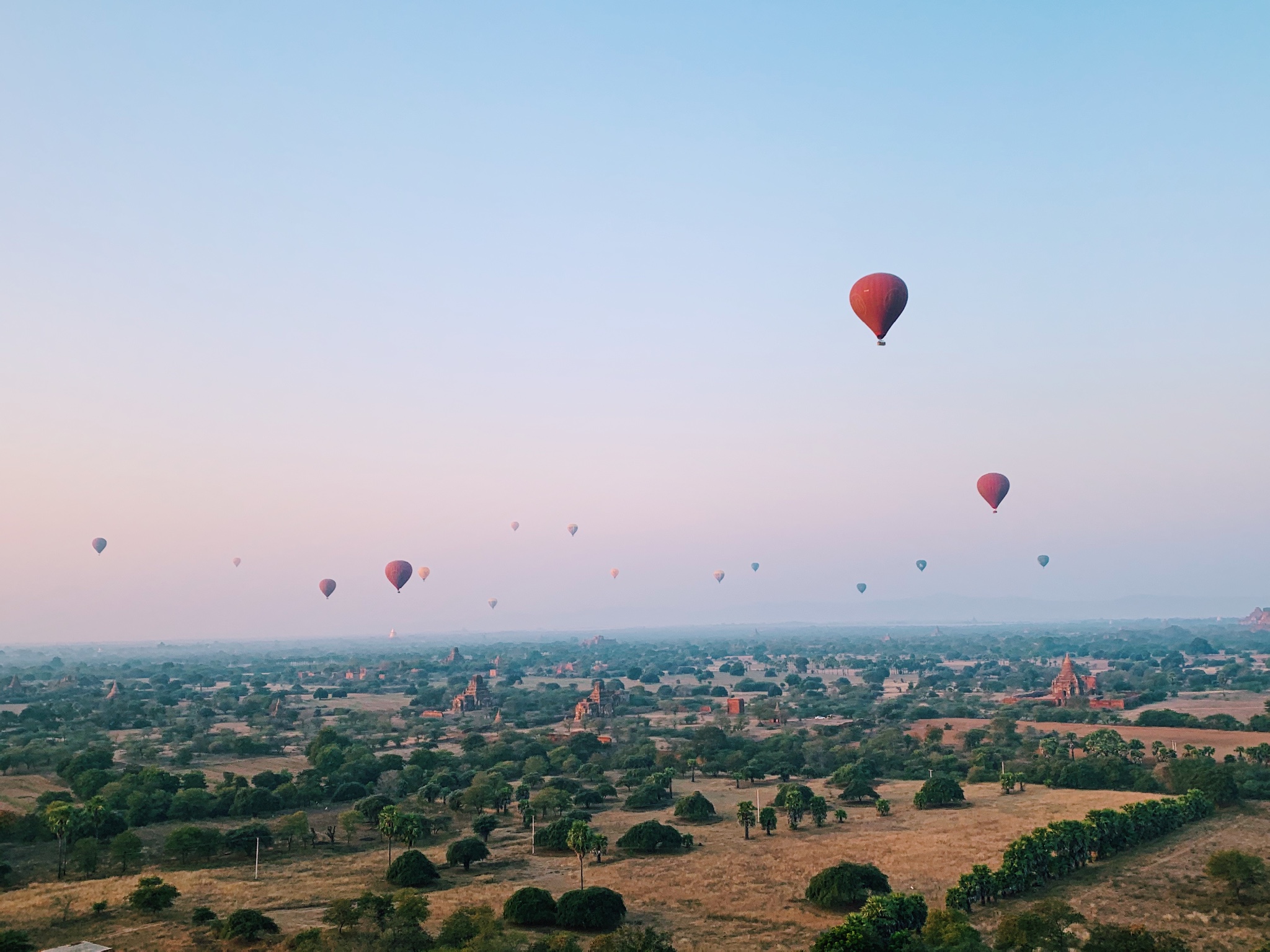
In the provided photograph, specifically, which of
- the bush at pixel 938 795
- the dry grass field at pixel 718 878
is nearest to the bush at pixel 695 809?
the dry grass field at pixel 718 878

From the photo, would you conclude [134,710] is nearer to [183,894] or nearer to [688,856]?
[183,894]

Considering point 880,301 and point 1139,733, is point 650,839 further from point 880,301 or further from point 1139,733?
point 1139,733

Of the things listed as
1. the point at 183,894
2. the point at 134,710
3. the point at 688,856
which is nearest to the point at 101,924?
the point at 183,894

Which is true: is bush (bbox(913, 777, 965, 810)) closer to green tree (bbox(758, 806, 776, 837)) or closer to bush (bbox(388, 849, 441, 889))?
green tree (bbox(758, 806, 776, 837))

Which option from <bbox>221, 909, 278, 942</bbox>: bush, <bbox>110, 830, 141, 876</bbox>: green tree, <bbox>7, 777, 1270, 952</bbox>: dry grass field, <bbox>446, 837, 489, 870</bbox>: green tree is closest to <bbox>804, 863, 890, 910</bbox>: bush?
<bbox>7, 777, 1270, 952</bbox>: dry grass field

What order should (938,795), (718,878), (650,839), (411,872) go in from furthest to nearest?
(938,795) < (650,839) < (718,878) < (411,872)

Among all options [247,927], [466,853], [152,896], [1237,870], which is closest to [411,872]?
[466,853]
